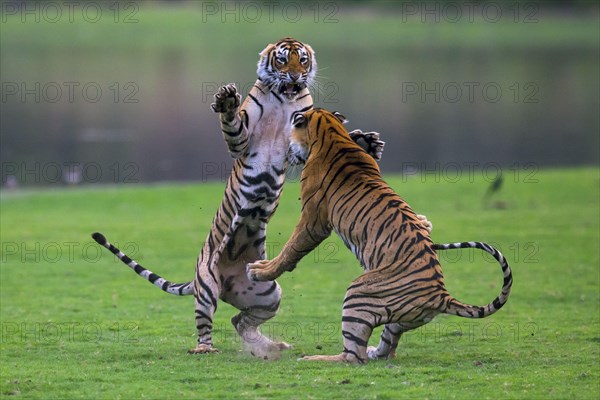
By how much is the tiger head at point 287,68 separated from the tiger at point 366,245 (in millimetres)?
297

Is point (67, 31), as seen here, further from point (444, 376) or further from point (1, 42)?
point (444, 376)

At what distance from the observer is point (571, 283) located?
478 inches

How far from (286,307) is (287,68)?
3.07 metres

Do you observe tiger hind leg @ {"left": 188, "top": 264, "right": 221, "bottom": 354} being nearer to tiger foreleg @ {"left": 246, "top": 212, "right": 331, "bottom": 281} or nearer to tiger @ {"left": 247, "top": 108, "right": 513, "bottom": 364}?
tiger @ {"left": 247, "top": 108, "right": 513, "bottom": 364}

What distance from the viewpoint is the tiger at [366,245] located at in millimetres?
7727

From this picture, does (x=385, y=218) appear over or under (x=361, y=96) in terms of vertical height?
over

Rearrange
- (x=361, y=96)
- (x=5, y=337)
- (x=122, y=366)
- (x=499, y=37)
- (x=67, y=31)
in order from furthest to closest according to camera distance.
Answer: (x=499, y=37), (x=67, y=31), (x=361, y=96), (x=5, y=337), (x=122, y=366)

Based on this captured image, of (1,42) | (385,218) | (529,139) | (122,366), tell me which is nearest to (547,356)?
(385,218)

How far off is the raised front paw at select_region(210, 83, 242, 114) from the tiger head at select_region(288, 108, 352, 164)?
0.47 meters

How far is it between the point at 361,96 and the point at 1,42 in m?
20.5

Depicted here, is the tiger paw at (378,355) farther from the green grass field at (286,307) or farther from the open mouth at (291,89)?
the open mouth at (291,89)

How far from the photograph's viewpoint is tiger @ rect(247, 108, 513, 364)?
7727 millimetres

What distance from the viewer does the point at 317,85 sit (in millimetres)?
8992

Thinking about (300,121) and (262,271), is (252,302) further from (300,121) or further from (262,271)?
(300,121)
